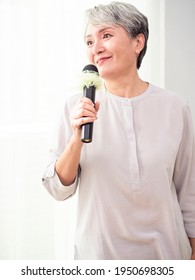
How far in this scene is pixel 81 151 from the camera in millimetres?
929

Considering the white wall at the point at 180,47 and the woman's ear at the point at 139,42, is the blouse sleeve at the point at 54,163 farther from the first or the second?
the white wall at the point at 180,47

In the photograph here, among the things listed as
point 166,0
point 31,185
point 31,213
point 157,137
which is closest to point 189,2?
point 166,0

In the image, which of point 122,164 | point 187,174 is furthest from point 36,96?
point 187,174

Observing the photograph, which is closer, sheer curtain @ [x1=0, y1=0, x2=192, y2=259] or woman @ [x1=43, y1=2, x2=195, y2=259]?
woman @ [x1=43, y1=2, x2=195, y2=259]

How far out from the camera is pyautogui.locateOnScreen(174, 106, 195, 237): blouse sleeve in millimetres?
1017

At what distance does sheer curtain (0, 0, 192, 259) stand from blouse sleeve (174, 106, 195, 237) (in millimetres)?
477

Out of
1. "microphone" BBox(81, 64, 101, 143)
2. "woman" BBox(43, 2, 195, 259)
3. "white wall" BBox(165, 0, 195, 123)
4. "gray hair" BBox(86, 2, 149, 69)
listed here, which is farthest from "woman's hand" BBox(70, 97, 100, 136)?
"white wall" BBox(165, 0, 195, 123)

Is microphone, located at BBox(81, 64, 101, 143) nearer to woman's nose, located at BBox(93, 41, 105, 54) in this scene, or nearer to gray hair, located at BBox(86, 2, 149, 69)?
woman's nose, located at BBox(93, 41, 105, 54)

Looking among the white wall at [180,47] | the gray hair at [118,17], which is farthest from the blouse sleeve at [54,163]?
the white wall at [180,47]

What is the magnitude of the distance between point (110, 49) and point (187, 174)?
471mm

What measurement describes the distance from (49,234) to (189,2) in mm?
1235

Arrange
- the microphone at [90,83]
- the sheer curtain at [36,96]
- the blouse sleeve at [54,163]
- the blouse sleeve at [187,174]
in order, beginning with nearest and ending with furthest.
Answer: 1. the microphone at [90,83]
2. the blouse sleeve at [54,163]
3. the blouse sleeve at [187,174]
4. the sheer curtain at [36,96]

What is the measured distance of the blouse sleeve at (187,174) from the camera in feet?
3.34

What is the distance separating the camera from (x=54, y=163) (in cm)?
92
